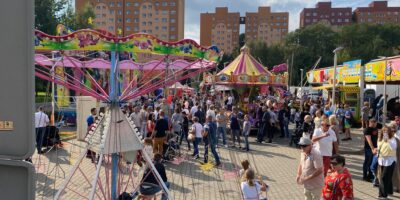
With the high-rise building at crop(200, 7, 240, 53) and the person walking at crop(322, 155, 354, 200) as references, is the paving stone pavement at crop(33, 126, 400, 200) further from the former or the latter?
the high-rise building at crop(200, 7, 240, 53)

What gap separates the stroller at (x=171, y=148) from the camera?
10.9 metres

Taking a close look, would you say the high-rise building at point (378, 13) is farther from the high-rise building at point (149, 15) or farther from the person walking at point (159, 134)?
the person walking at point (159, 134)

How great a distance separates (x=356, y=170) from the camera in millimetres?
10250

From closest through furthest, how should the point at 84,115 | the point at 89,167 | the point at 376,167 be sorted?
the point at 376,167
the point at 89,167
the point at 84,115

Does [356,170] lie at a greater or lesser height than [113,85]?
lesser

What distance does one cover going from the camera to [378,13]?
122 metres

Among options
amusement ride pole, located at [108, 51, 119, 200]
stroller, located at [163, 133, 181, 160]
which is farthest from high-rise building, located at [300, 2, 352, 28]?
amusement ride pole, located at [108, 51, 119, 200]

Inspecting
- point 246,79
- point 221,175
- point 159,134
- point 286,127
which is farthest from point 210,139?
point 246,79

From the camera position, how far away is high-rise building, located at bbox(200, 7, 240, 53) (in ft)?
382

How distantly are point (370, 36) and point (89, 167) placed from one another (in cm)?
6694

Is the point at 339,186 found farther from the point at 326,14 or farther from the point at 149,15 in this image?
the point at 326,14

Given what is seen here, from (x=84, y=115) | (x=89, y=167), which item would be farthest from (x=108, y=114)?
(x=84, y=115)

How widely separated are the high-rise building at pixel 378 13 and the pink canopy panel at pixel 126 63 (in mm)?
127193

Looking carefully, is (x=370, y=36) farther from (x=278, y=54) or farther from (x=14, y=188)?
(x=14, y=188)
